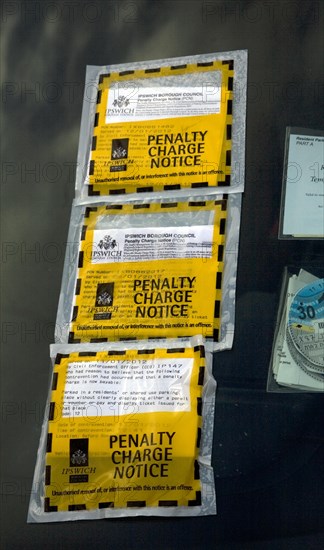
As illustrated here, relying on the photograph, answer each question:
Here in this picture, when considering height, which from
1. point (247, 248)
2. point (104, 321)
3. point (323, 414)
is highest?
point (247, 248)

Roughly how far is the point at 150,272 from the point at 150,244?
0.06 metres

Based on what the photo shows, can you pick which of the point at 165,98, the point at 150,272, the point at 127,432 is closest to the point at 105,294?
the point at 150,272

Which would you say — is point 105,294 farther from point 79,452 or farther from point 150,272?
point 79,452

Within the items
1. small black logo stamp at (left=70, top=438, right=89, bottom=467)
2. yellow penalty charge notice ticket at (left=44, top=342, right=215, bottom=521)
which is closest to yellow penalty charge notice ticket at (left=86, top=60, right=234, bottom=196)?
yellow penalty charge notice ticket at (left=44, top=342, right=215, bottom=521)

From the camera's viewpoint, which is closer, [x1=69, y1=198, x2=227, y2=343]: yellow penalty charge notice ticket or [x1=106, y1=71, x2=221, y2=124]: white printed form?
[x1=69, y1=198, x2=227, y2=343]: yellow penalty charge notice ticket

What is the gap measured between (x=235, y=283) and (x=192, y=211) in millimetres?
164

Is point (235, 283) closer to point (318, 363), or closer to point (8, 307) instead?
point (318, 363)

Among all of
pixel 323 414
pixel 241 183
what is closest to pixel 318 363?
pixel 323 414

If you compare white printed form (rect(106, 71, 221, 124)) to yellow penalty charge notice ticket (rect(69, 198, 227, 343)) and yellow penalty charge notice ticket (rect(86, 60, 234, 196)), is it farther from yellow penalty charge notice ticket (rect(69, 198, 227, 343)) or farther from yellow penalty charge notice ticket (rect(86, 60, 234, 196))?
yellow penalty charge notice ticket (rect(69, 198, 227, 343))

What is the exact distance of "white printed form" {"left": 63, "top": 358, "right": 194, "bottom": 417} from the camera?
1.15 metres

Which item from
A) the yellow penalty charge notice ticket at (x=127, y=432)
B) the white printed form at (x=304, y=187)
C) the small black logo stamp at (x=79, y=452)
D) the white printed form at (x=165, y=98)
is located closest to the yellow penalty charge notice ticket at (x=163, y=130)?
the white printed form at (x=165, y=98)

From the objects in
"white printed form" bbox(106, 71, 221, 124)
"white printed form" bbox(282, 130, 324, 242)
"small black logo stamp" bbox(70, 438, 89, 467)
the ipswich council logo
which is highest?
"white printed form" bbox(106, 71, 221, 124)

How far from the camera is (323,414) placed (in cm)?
112

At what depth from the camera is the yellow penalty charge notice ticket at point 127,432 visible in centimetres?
111
